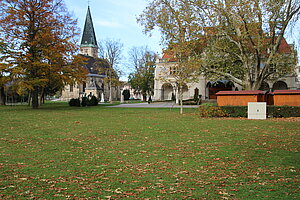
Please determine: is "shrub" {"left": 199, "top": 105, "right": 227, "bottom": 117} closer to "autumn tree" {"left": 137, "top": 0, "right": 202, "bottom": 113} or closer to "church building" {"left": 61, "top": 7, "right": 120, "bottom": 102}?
"autumn tree" {"left": 137, "top": 0, "right": 202, "bottom": 113}

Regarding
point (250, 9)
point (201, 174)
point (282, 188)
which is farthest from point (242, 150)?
point (250, 9)

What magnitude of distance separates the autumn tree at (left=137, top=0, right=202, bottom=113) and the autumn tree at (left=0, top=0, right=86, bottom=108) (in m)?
9.68

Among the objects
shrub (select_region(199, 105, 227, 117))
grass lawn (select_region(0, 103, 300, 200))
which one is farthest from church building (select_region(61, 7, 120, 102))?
grass lawn (select_region(0, 103, 300, 200))

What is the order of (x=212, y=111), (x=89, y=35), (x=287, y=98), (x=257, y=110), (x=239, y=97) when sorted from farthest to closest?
(x=89, y=35)
(x=239, y=97)
(x=287, y=98)
(x=212, y=111)
(x=257, y=110)

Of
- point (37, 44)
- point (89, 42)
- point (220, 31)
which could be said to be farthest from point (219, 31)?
point (89, 42)

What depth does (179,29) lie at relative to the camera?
21.9 metres

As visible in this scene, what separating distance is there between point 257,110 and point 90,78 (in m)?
68.9

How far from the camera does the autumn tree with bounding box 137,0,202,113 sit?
21.6m

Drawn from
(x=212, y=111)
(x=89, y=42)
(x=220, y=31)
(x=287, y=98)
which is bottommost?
(x=212, y=111)

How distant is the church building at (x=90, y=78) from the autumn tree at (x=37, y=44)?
42.0 metres

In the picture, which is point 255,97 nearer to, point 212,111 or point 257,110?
point 257,110

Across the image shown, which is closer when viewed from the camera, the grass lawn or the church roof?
the grass lawn

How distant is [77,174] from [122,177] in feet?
3.18

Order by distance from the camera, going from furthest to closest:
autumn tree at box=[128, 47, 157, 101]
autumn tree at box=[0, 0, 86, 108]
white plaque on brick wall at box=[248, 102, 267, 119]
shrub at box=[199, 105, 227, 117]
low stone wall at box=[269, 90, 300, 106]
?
autumn tree at box=[128, 47, 157, 101] → autumn tree at box=[0, 0, 86, 108] → shrub at box=[199, 105, 227, 117] → low stone wall at box=[269, 90, 300, 106] → white plaque on brick wall at box=[248, 102, 267, 119]
